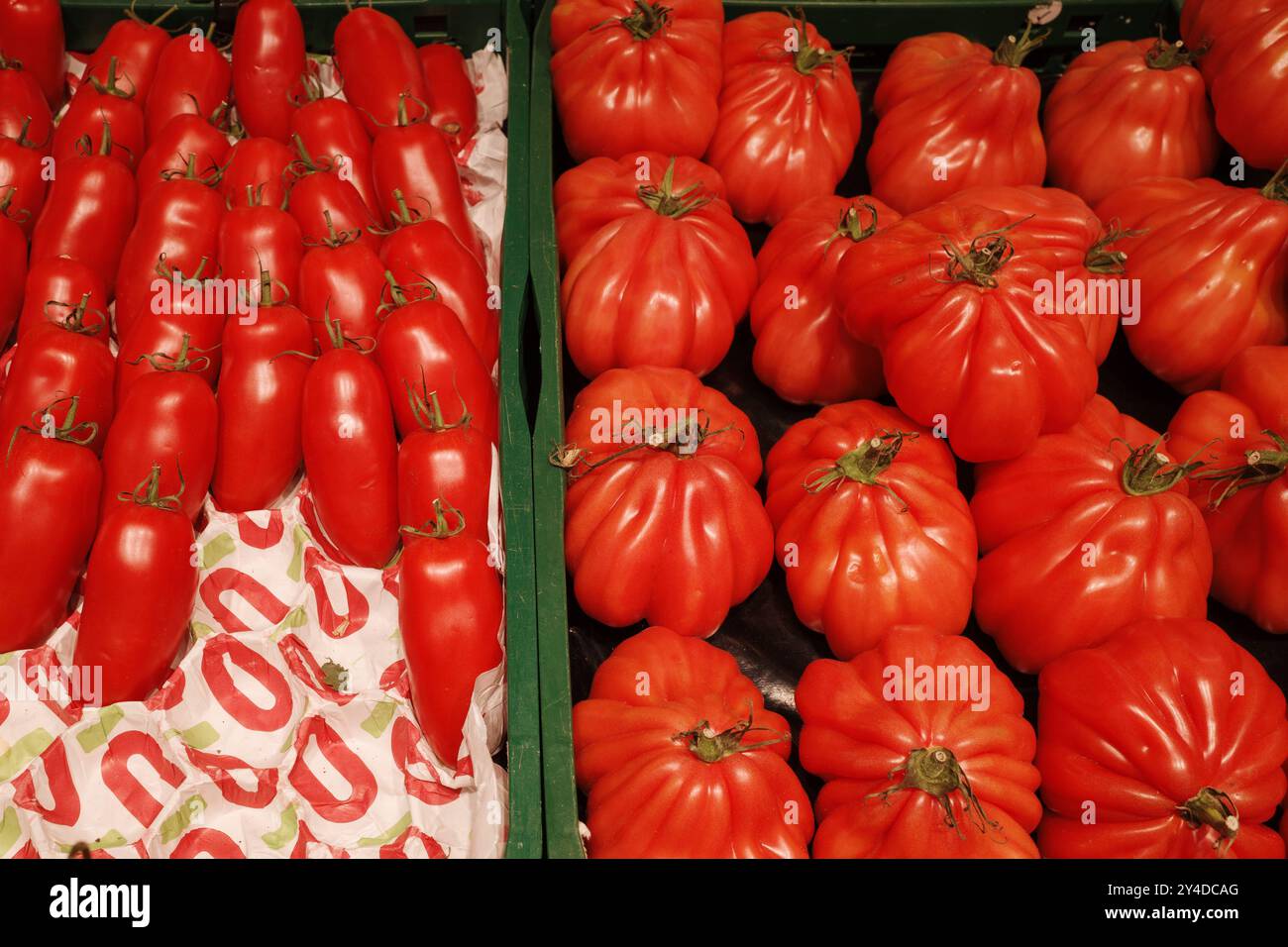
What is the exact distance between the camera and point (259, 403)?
1716 mm

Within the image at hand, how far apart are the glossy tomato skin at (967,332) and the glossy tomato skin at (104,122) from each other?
1.49 m

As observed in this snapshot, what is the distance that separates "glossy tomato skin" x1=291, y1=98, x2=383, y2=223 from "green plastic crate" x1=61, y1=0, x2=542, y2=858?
0.30m

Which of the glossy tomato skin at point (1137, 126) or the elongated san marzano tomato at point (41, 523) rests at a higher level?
the glossy tomato skin at point (1137, 126)

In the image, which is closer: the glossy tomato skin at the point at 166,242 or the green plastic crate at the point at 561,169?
the green plastic crate at the point at 561,169

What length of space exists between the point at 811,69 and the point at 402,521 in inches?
52.6

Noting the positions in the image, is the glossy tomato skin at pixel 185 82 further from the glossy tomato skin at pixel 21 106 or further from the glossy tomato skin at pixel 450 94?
the glossy tomato skin at pixel 450 94

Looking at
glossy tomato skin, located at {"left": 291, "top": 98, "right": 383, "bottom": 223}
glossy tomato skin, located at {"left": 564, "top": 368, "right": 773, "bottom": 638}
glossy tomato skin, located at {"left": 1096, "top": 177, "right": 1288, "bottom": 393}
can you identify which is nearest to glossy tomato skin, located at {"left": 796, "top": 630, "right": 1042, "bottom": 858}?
glossy tomato skin, located at {"left": 564, "top": 368, "right": 773, "bottom": 638}

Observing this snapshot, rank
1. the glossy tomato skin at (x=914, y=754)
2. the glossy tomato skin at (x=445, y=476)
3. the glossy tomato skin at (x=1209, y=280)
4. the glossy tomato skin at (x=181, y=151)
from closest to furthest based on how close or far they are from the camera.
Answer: the glossy tomato skin at (x=914, y=754) < the glossy tomato skin at (x=445, y=476) < the glossy tomato skin at (x=1209, y=280) < the glossy tomato skin at (x=181, y=151)

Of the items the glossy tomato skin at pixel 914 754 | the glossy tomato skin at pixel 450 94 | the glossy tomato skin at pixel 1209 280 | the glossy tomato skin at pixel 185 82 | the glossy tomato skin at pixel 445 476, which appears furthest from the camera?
the glossy tomato skin at pixel 450 94

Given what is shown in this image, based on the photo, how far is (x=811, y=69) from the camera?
89.0 inches

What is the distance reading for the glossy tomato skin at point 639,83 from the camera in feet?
7.21

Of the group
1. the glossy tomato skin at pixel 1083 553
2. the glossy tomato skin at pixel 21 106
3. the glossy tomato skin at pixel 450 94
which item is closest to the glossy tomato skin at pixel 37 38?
the glossy tomato skin at pixel 21 106
